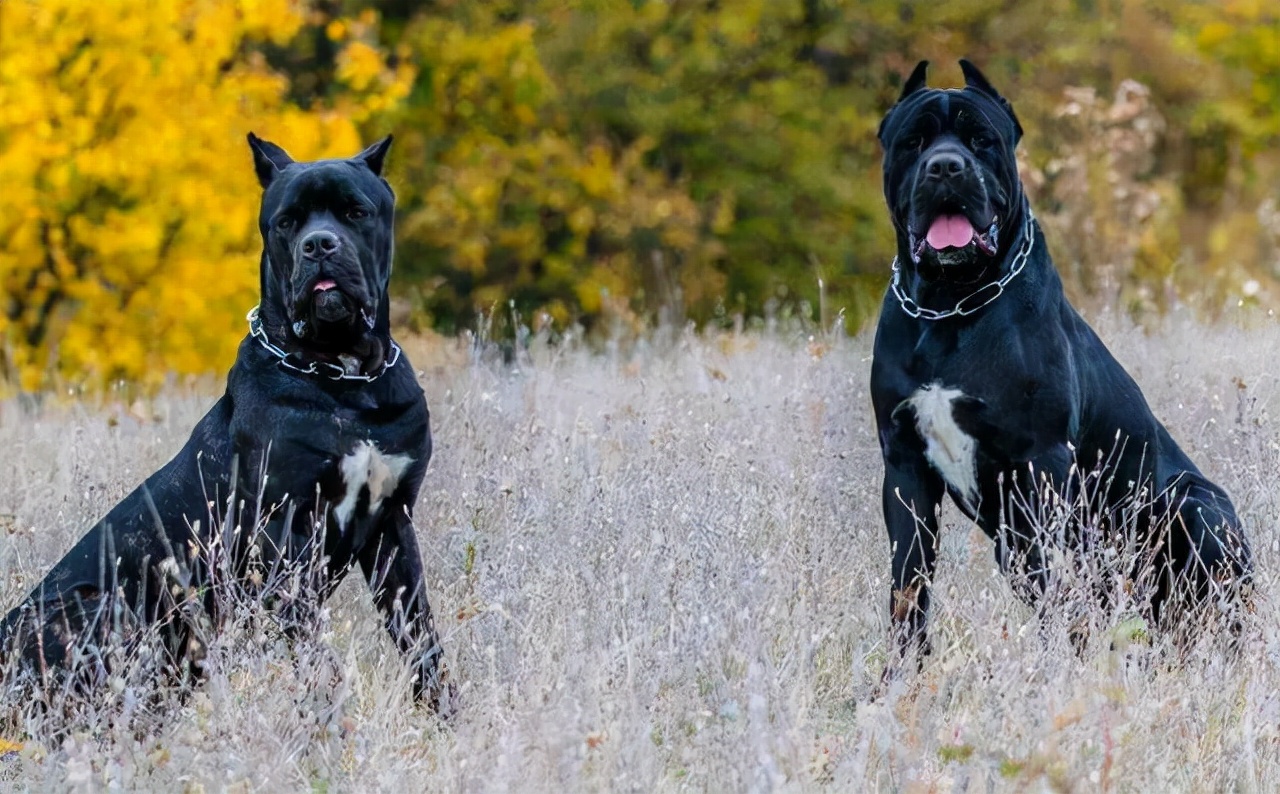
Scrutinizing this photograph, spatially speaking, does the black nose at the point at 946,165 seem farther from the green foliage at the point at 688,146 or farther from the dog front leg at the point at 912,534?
the green foliage at the point at 688,146

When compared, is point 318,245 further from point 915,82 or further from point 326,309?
point 915,82

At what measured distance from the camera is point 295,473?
12.9 ft

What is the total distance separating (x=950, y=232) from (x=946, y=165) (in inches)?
6.9

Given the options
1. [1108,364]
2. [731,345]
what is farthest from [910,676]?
[731,345]

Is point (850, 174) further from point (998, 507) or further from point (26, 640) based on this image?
point (26, 640)

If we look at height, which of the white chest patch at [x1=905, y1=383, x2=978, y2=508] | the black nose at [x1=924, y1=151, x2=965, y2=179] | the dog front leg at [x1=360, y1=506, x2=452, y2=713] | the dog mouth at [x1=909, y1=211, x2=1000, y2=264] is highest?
the black nose at [x1=924, y1=151, x2=965, y2=179]

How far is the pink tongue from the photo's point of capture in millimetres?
4090

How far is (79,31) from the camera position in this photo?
27.9ft

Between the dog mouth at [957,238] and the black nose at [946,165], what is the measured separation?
12 centimetres

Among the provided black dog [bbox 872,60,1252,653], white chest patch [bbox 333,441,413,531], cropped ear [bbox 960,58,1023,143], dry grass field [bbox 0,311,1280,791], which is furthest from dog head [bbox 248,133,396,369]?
cropped ear [bbox 960,58,1023,143]

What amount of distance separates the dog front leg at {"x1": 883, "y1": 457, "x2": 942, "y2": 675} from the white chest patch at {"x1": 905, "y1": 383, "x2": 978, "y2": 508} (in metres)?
0.06

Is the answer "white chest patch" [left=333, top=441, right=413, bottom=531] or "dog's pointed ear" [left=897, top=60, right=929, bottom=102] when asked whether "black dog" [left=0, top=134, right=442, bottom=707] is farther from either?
"dog's pointed ear" [left=897, top=60, right=929, bottom=102]

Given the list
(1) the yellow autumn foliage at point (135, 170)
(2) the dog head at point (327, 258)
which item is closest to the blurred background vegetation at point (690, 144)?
(1) the yellow autumn foliage at point (135, 170)

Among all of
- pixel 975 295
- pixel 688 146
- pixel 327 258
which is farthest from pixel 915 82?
pixel 688 146
